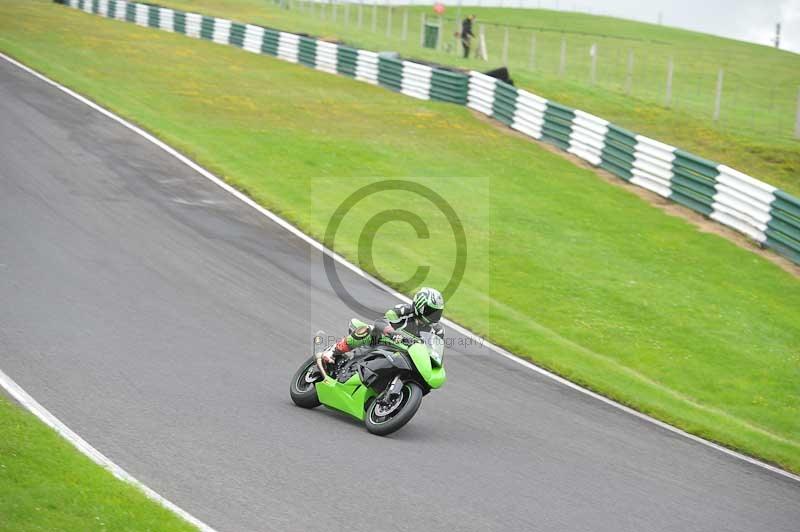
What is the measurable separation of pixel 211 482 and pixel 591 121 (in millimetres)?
20969

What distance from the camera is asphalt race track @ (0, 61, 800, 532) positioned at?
29.1ft

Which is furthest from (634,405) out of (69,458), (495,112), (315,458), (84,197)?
(495,112)

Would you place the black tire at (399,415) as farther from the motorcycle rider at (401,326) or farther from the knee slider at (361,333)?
the knee slider at (361,333)

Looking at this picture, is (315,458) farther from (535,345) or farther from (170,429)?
(535,345)

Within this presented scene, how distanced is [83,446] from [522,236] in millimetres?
13121

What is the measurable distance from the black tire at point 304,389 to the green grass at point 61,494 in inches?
121

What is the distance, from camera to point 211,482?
8.70 meters

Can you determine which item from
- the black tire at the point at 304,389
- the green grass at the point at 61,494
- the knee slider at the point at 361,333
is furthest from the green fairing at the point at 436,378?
the green grass at the point at 61,494

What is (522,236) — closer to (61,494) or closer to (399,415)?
(399,415)

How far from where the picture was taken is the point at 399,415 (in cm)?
1048

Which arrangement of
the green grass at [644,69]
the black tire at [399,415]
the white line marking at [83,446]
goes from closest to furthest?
the white line marking at [83,446], the black tire at [399,415], the green grass at [644,69]

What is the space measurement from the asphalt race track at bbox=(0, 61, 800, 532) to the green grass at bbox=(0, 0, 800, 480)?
1.48 metres

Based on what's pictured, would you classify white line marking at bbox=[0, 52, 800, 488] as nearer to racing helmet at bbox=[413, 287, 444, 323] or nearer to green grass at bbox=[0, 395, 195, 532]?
racing helmet at bbox=[413, 287, 444, 323]

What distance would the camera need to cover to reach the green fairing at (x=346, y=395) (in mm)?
10930
